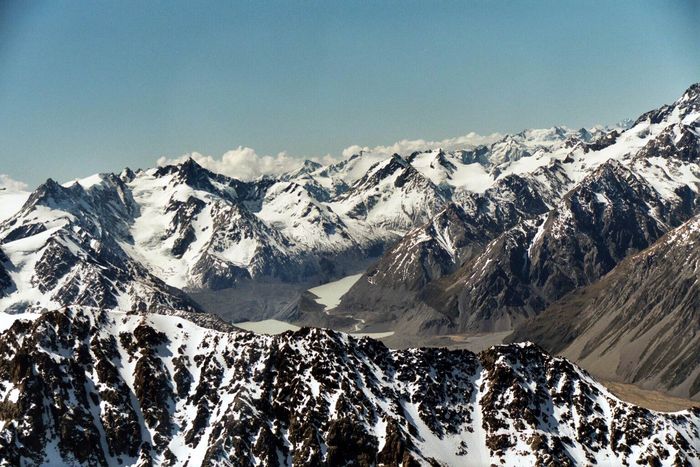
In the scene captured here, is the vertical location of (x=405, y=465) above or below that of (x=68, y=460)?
below

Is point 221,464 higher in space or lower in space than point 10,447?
lower

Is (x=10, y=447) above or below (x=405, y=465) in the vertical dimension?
above

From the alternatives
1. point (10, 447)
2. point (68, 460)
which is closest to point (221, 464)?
point (68, 460)

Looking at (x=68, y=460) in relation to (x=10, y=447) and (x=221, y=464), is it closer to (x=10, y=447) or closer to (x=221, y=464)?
(x=10, y=447)

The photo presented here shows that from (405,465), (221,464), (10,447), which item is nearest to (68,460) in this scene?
(10,447)

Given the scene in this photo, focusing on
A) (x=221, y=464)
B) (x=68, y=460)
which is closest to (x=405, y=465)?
(x=221, y=464)

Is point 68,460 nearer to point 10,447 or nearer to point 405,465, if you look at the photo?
point 10,447
